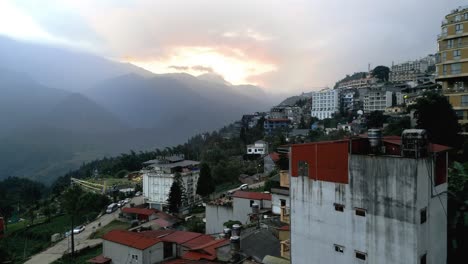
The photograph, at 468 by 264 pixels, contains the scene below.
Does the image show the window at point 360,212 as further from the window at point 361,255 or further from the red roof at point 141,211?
the red roof at point 141,211

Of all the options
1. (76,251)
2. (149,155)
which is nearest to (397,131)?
(76,251)

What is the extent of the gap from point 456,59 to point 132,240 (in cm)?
2707

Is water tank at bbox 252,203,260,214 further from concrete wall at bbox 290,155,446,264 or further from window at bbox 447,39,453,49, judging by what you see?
window at bbox 447,39,453,49

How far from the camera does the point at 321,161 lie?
37.9 feet

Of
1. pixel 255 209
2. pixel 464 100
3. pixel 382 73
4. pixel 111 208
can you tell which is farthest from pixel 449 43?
pixel 382 73

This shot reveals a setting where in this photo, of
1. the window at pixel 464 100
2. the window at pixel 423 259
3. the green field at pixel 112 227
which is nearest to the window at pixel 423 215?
the window at pixel 423 259

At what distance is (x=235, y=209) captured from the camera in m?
24.9

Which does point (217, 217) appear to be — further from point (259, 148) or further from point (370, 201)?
point (259, 148)

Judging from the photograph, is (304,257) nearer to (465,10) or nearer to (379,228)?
(379,228)

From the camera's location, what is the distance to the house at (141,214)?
113 feet

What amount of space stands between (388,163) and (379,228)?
188cm

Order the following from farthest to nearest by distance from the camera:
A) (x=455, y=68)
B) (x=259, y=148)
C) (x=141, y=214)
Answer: (x=259, y=148) < (x=141, y=214) < (x=455, y=68)

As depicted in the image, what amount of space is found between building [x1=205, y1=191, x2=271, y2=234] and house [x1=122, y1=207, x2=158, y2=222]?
993cm

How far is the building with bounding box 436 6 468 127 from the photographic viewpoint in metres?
27.8
